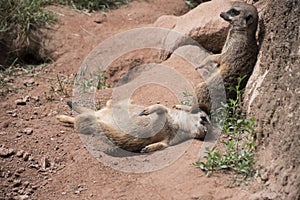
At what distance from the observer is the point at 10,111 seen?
4.64m

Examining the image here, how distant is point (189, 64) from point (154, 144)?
4.37 ft

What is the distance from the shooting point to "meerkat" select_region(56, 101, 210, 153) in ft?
12.9

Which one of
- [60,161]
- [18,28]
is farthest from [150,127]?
[18,28]

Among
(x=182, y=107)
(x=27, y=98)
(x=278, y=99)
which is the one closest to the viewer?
(x=278, y=99)

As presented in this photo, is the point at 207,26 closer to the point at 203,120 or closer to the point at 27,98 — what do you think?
the point at 203,120

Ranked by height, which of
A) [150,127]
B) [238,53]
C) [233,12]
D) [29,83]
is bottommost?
[29,83]

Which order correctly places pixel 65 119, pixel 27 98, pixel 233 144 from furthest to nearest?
pixel 27 98 → pixel 65 119 → pixel 233 144

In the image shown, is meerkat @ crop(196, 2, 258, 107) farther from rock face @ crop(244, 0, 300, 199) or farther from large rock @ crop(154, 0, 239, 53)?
large rock @ crop(154, 0, 239, 53)

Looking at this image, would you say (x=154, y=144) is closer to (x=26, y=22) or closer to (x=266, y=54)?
(x=266, y=54)


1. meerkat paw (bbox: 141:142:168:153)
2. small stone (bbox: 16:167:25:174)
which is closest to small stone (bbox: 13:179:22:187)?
small stone (bbox: 16:167:25:174)

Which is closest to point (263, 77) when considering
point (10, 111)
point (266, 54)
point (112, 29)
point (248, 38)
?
point (266, 54)

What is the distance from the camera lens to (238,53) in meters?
4.16

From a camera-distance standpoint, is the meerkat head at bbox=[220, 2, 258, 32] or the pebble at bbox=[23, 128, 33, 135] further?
the pebble at bbox=[23, 128, 33, 135]

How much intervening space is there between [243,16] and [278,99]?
898mm
